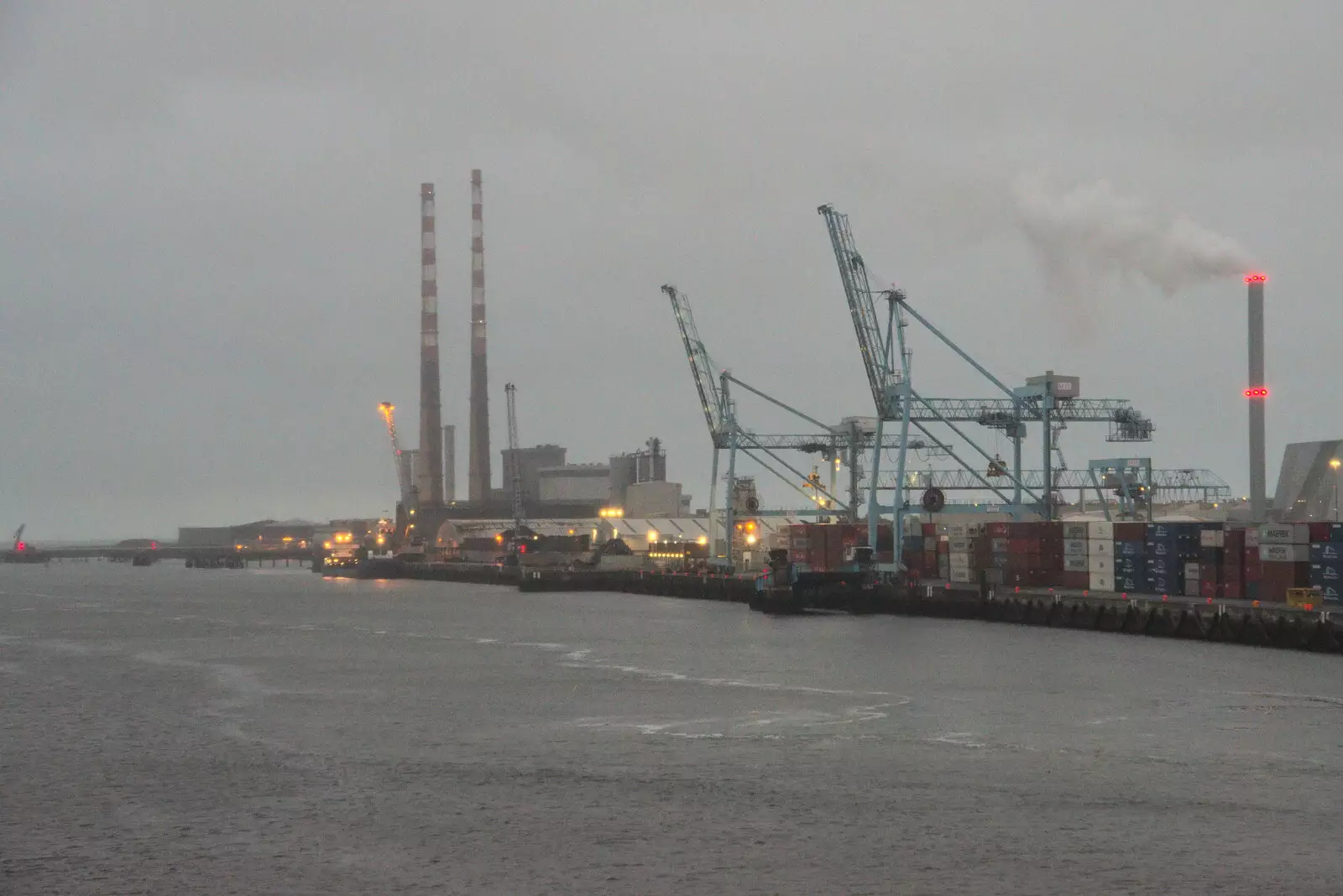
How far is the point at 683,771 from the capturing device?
1267 inches

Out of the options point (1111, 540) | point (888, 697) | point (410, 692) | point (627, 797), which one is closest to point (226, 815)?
point (627, 797)

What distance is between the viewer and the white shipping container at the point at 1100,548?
68.2 metres

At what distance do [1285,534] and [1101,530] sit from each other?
535 inches

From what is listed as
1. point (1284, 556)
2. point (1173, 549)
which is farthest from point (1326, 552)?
point (1173, 549)

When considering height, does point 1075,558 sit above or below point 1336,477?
below

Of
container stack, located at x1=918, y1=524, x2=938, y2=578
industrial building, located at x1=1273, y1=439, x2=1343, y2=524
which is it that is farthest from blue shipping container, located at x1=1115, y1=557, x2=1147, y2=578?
industrial building, located at x1=1273, y1=439, x2=1343, y2=524

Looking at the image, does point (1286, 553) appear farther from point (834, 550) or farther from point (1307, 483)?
point (1307, 483)

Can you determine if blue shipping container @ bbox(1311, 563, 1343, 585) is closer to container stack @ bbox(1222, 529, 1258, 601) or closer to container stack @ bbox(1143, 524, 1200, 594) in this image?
container stack @ bbox(1222, 529, 1258, 601)

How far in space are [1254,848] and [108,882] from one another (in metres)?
18.4

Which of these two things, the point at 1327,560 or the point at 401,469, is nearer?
the point at 1327,560

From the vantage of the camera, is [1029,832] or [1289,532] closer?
[1029,832]

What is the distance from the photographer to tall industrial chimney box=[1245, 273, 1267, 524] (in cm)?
6303

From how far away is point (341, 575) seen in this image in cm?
17500

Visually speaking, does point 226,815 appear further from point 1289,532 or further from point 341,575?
point 341,575
